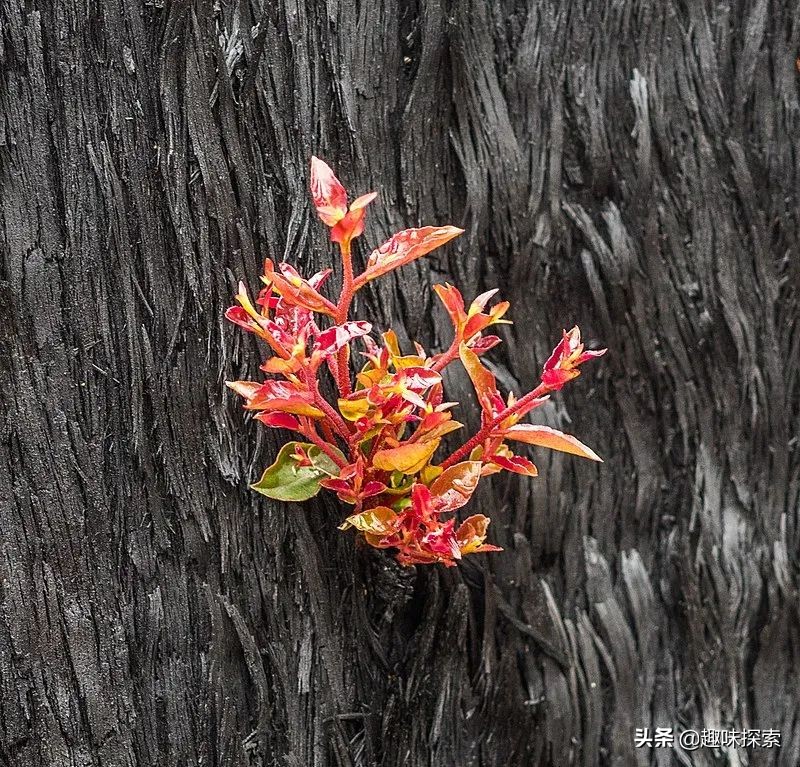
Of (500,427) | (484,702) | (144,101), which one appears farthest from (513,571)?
(144,101)

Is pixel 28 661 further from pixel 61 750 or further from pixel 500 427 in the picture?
pixel 500 427

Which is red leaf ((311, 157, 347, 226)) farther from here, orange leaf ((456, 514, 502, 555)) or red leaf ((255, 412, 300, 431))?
orange leaf ((456, 514, 502, 555))

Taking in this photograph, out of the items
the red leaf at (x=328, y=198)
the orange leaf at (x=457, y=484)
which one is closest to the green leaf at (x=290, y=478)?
the orange leaf at (x=457, y=484)

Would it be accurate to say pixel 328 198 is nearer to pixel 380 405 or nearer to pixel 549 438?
pixel 380 405

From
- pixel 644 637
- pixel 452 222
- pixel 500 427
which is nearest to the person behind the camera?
pixel 500 427

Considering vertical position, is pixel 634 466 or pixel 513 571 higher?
pixel 634 466

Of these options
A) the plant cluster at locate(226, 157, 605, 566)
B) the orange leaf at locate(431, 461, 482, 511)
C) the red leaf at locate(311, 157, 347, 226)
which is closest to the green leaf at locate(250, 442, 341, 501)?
the plant cluster at locate(226, 157, 605, 566)

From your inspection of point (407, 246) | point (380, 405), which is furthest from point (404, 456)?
point (407, 246)
